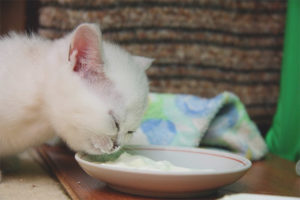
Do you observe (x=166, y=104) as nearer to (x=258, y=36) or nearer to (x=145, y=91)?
(x=145, y=91)

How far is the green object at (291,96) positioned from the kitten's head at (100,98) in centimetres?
81

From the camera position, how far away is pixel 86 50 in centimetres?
83

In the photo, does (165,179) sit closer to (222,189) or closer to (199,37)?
(222,189)

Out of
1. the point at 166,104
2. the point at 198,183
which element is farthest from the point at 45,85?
the point at 166,104

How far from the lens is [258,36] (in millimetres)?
1789

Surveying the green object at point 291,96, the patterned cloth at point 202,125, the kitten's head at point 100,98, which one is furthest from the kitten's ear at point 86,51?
the green object at point 291,96

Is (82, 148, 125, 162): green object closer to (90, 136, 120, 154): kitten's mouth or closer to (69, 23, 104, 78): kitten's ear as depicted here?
(90, 136, 120, 154): kitten's mouth

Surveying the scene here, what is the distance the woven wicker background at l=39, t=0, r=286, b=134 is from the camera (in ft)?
5.20

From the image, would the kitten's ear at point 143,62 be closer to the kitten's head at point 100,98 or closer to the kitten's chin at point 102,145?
the kitten's head at point 100,98

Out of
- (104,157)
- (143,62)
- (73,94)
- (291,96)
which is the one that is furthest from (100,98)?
(291,96)

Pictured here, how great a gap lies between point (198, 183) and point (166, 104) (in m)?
0.68

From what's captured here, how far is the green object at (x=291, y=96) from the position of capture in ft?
4.71

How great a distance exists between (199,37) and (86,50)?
0.97 meters

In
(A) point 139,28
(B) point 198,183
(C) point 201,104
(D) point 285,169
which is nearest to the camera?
(B) point 198,183
